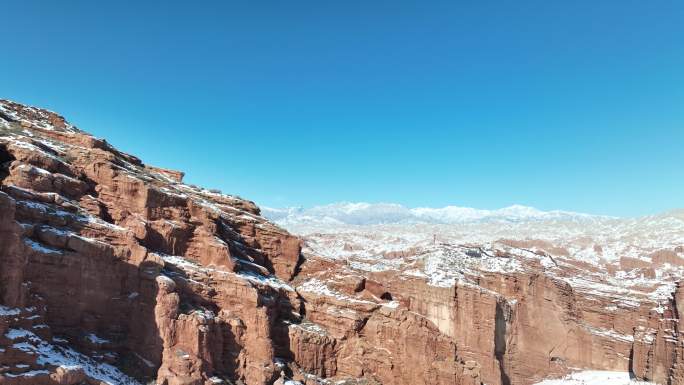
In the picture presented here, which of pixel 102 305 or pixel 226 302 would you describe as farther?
pixel 226 302

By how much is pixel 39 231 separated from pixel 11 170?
5.66 metres

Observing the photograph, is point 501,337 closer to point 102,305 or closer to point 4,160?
point 102,305

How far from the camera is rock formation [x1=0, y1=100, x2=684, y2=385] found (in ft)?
88.1

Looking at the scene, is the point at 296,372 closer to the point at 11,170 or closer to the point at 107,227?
the point at 107,227

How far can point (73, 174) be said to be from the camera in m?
33.8

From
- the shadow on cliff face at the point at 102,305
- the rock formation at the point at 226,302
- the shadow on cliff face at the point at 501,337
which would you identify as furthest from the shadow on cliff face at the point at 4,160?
the shadow on cliff face at the point at 501,337

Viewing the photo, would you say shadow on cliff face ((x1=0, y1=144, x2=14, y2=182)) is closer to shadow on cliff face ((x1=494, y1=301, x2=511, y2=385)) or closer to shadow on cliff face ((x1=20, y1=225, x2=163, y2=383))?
shadow on cliff face ((x1=20, y1=225, x2=163, y2=383))

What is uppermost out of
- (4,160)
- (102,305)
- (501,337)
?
(4,160)

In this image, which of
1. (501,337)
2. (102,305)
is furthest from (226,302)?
(501,337)

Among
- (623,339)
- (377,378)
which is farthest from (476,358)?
(623,339)

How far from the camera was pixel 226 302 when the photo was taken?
3444 cm

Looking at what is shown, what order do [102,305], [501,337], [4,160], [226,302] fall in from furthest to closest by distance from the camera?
[501,337]
[226,302]
[4,160]
[102,305]

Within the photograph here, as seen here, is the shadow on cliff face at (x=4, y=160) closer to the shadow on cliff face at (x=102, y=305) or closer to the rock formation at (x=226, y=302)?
the rock formation at (x=226, y=302)

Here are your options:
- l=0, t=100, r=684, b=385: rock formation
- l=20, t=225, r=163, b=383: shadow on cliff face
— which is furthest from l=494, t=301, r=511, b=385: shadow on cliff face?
l=20, t=225, r=163, b=383: shadow on cliff face
